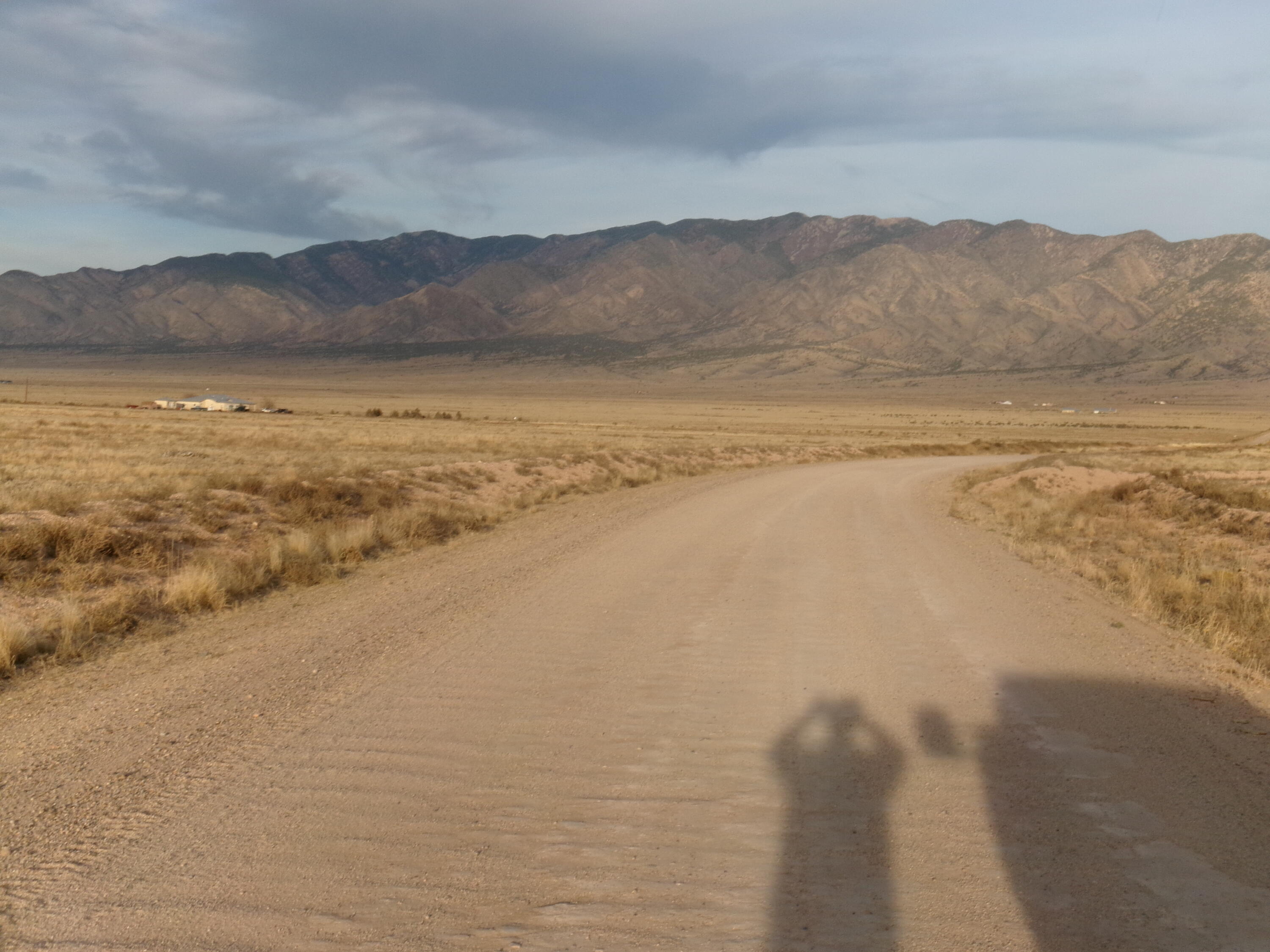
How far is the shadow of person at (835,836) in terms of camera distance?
157 inches

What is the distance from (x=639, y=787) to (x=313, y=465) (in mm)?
24783

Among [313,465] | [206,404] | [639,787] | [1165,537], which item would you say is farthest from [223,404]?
[639,787]

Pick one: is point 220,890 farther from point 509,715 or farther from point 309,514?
point 309,514

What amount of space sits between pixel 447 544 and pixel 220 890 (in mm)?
11867

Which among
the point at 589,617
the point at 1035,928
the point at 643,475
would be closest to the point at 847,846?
the point at 1035,928

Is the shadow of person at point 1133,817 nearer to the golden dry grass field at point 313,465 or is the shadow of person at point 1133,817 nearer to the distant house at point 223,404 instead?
the golden dry grass field at point 313,465

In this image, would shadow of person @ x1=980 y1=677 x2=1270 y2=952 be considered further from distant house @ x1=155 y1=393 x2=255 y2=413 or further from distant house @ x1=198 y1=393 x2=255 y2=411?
distant house @ x1=198 y1=393 x2=255 y2=411

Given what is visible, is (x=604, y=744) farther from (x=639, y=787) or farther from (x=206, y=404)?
(x=206, y=404)

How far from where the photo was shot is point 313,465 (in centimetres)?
2839

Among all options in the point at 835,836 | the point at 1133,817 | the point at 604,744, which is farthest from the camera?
the point at 604,744

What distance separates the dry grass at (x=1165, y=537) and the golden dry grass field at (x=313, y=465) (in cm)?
970

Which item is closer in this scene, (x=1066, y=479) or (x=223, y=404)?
(x=1066, y=479)

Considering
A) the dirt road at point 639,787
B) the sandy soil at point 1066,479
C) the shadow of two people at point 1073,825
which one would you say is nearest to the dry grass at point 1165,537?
the sandy soil at point 1066,479

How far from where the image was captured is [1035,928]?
4.01 meters
